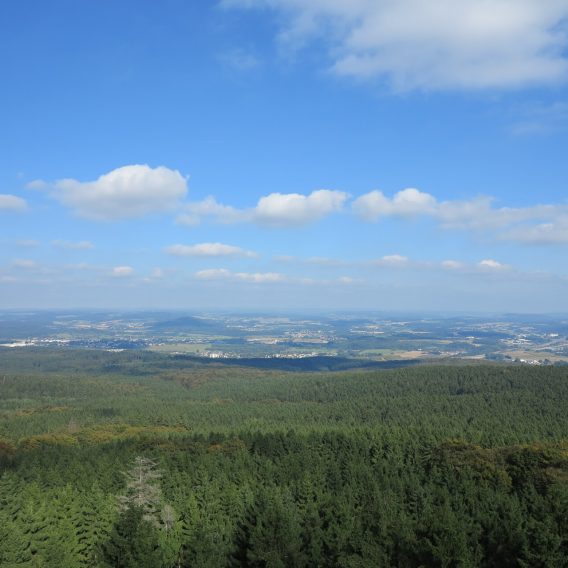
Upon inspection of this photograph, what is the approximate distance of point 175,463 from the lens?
2542 inches

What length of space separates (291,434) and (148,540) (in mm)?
52044

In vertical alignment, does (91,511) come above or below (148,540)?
below

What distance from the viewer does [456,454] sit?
2557 inches

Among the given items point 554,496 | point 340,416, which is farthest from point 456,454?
point 340,416

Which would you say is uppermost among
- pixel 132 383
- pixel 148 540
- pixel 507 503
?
pixel 148 540

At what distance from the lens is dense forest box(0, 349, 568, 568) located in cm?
3028

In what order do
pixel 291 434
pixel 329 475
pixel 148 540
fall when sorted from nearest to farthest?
pixel 148 540
pixel 329 475
pixel 291 434

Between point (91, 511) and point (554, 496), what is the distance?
33948 mm

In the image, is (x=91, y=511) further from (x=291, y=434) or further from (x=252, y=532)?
(x=291, y=434)

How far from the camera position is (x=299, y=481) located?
188ft

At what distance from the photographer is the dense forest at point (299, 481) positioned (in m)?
30.3

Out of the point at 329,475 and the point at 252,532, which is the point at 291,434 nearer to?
the point at 329,475

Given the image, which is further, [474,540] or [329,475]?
[329,475]

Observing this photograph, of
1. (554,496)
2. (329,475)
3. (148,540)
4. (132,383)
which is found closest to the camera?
(148,540)
